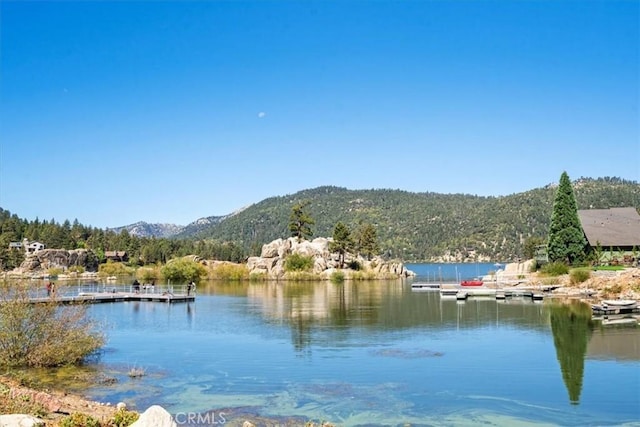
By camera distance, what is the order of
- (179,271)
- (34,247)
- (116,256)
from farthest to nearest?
(116,256)
(34,247)
(179,271)

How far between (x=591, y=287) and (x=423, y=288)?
1005 inches

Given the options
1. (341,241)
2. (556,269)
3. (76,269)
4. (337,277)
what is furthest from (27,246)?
(556,269)

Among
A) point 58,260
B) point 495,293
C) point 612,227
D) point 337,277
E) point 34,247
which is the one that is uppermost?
point 34,247

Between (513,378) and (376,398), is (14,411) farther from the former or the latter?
(513,378)

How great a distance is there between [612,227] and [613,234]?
2279mm

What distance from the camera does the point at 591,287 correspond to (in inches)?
2454

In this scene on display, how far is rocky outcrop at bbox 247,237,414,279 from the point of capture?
4318 inches

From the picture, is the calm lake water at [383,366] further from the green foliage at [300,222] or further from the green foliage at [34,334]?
the green foliage at [300,222]

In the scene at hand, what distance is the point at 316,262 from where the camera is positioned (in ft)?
360

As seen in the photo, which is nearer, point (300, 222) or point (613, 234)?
point (613, 234)

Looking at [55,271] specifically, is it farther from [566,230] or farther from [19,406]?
[19,406]

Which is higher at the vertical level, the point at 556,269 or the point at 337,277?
the point at 556,269

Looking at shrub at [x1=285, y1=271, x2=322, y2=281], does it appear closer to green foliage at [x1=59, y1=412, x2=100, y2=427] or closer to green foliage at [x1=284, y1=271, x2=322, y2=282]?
green foliage at [x1=284, y1=271, x2=322, y2=282]

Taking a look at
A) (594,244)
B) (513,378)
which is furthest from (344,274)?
(513,378)
